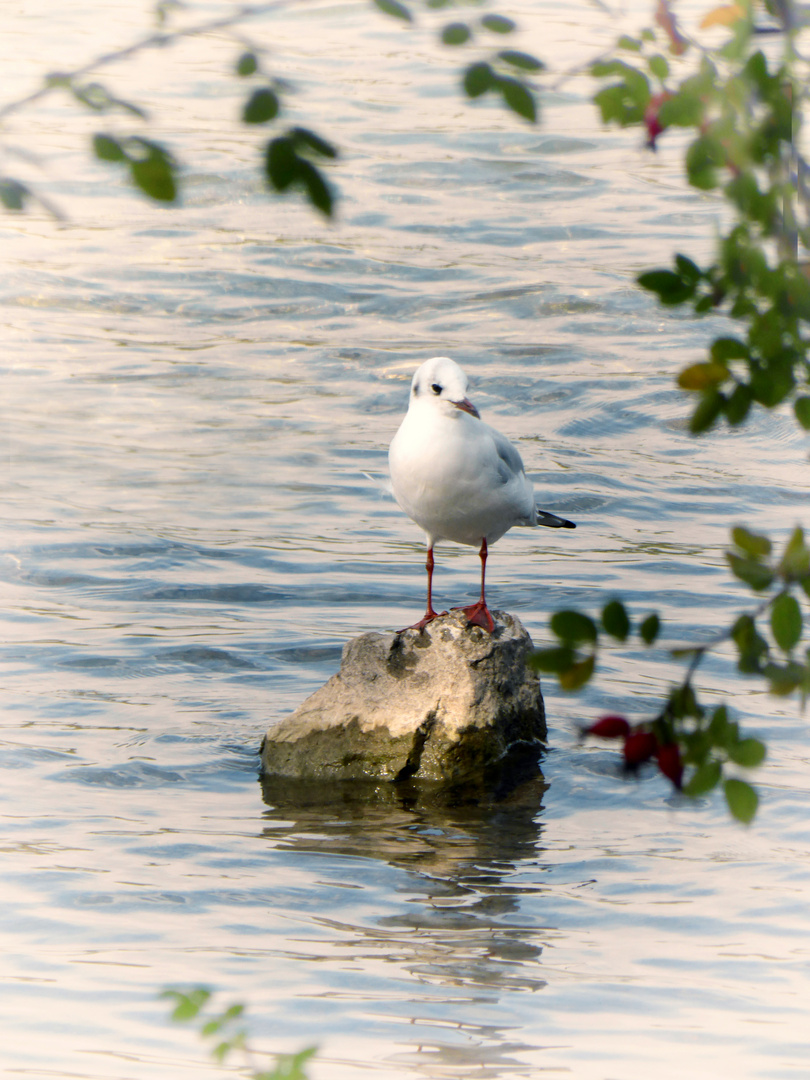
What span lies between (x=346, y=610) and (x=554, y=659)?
682 cm

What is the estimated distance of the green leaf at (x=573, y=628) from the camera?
192 centimetres

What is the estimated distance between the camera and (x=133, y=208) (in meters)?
18.9

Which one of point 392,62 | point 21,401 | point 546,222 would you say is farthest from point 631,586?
point 392,62

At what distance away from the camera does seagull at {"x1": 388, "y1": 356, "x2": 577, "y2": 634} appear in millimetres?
5625

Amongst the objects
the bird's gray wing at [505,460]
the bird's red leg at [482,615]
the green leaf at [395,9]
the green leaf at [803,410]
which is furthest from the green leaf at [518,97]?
the bird's red leg at [482,615]

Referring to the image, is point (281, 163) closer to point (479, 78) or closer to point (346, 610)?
point (479, 78)

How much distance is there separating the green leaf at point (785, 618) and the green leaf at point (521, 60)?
837 mm

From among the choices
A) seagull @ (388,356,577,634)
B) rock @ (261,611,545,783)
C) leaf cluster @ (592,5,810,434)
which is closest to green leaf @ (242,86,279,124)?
leaf cluster @ (592,5,810,434)

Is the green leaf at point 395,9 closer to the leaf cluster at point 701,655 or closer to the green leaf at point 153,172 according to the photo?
the green leaf at point 153,172

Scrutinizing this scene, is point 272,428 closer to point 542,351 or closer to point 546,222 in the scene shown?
point 542,351

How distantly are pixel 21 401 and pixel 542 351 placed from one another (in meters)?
5.39

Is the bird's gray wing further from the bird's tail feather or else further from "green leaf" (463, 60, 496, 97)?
"green leaf" (463, 60, 496, 97)

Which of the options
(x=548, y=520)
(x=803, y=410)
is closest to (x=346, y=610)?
(x=548, y=520)

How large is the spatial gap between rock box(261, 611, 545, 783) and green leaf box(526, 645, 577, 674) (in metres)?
4.36
